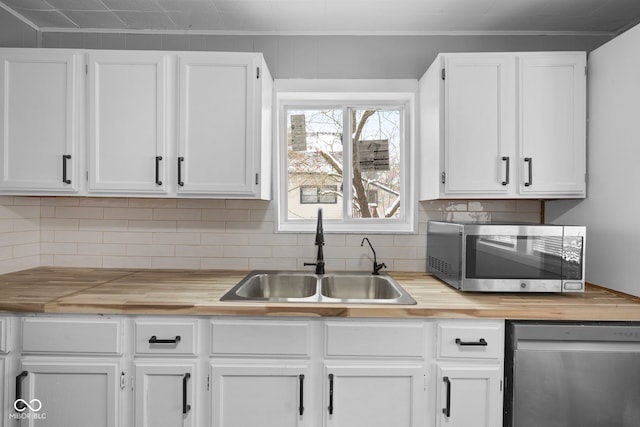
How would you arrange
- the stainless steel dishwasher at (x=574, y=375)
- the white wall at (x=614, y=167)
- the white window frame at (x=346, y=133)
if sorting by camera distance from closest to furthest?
the stainless steel dishwasher at (x=574, y=375)
the white wall at (x=614, y=167)
the white window frame at (x=346, y=133)

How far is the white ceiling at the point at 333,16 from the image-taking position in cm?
201

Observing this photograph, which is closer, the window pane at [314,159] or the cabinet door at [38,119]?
the cabinet door at [38,119]

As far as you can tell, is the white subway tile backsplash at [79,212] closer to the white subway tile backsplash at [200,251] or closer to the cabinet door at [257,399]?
the white subway tile backsplash at [200,251]

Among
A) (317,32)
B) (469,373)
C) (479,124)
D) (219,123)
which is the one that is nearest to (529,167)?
(479,124)

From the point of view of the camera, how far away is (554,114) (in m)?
1.91

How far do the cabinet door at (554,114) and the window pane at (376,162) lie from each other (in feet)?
2.51

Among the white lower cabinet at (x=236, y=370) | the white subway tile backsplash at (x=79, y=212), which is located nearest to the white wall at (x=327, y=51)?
the white subway tile backsplash at (x=79, y=212)

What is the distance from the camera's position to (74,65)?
1943 mm

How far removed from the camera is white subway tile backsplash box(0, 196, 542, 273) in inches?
91.4

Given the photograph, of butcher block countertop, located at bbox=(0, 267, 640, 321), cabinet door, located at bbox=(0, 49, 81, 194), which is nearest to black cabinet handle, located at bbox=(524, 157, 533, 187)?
butcher block countertop, located at bbox=(0, 267, 640, 321)

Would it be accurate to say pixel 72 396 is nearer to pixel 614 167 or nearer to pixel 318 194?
pixel 318 194

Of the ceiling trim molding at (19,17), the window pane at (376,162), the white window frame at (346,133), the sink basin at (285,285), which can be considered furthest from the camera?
the window pane at (376,162)

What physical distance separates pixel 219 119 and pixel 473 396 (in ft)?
5.85

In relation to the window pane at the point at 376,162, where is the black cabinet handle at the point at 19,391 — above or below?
below
